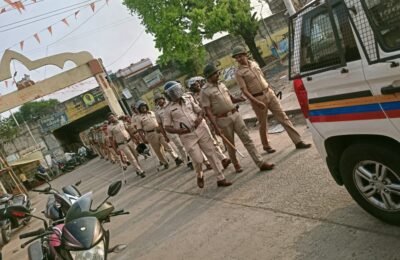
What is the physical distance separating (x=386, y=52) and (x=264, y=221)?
2638mm

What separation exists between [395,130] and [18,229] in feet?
40.1

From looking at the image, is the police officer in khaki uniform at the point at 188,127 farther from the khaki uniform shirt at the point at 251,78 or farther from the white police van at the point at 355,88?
the white police van at the point at 355,88

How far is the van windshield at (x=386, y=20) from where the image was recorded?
2.87 m

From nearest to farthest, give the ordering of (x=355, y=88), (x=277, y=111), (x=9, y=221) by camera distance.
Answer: (x=355, y=88) → (x=277, y=111) → (x=9, y=221)

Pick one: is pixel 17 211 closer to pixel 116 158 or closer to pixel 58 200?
pixel 58 200

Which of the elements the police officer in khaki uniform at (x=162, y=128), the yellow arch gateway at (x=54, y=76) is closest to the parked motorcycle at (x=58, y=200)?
the police officer in khaki uniform at (x=162, y=128)

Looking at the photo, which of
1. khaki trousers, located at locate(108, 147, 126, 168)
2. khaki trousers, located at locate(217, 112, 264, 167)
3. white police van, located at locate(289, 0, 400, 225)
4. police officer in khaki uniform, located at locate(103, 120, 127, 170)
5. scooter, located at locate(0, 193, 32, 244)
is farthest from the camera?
khaki trousers, located at locate(108, 147, 126, 168)

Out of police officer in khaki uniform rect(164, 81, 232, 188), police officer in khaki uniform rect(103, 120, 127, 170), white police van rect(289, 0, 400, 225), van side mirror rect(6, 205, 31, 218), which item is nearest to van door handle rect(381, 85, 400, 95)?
white police van rect(289, 0, 400, 225)

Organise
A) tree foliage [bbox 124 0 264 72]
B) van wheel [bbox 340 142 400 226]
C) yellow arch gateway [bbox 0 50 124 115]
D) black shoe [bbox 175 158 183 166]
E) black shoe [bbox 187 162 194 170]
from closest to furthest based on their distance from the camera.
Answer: van wheel [bbox 340 142 400 226], black shoe [bbox 187 162 194 170], black shoe [bbox 175 158 183 166], yellow arch gateway [bbox 0 50 124 115], tree foliage [bbox 124 0 264 72]

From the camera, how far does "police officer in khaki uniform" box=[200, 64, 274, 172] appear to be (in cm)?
689

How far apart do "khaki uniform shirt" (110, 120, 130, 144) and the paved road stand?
4.23 m

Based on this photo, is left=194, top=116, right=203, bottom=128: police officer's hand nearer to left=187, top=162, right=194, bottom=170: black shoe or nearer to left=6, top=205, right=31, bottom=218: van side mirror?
left=187, top=162, right=194, bottom=170: black shoe

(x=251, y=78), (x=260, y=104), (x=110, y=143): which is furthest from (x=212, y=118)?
(x=110, y=143)

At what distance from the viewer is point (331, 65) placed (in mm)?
3479
